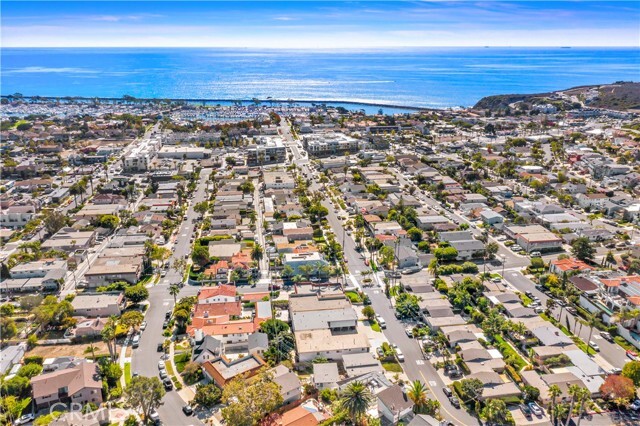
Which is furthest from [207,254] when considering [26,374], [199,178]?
[199,178]

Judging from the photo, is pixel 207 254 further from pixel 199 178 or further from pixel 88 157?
pixel 88 157

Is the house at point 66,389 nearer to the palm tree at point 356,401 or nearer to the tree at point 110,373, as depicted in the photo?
the tree at point 110,373

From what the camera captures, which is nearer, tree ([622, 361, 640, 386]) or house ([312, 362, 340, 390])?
tree ([622, 361, 640, 386])

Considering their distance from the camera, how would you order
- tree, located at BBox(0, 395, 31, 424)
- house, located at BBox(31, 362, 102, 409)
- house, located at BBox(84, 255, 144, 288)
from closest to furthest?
tree, located at BBox(0, 395, 31, 424), house, located at BBox(31, 362, 102, 409), house, located at BBox(84, 255, 144, 288)

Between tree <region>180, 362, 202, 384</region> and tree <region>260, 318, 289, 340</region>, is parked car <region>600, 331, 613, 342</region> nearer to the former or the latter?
→ tree <region>260, 318, 289, 340</region>

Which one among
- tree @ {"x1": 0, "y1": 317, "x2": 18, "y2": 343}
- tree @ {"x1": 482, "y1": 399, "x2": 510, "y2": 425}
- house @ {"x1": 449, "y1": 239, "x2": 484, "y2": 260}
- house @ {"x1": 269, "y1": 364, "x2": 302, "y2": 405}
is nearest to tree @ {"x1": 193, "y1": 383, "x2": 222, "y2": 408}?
house @ {"x1": 269, "y1": 364, "x2": 302, "y2": 405}

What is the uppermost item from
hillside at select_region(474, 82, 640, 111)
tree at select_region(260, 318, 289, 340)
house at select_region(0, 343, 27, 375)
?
hillside at select_region(474, 82, 640, 111)

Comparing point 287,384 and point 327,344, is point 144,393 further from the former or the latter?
point 327,344
